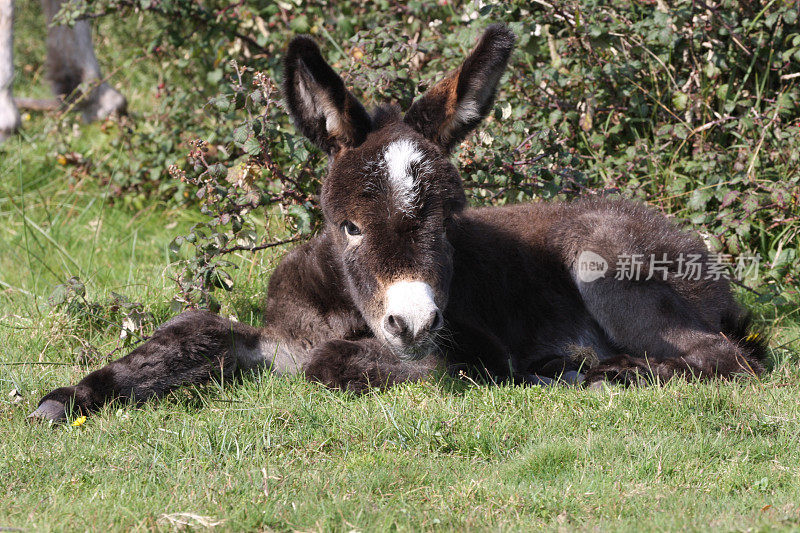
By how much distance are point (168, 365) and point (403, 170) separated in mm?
1475

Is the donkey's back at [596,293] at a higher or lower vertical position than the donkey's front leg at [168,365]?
lower

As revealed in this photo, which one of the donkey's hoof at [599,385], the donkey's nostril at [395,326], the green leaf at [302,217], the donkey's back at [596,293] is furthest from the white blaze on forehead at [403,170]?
the donkey's hoof at [599,385]

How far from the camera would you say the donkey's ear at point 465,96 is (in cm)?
396

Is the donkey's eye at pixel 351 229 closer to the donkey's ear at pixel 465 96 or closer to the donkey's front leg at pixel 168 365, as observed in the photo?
the donkey's ear at pixel 465 96

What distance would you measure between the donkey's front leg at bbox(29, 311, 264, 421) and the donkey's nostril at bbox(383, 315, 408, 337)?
106 cm

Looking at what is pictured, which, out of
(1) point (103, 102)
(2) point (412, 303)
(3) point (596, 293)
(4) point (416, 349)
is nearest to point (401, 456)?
(4) point (416, 349)

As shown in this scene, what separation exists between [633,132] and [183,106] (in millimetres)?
3985

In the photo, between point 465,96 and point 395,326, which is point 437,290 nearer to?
point 395,326

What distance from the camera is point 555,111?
6.27 m

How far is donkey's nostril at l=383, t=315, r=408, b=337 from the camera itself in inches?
132

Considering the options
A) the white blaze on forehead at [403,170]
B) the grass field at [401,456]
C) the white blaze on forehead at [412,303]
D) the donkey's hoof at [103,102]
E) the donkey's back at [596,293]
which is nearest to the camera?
the grass field at [401,456]

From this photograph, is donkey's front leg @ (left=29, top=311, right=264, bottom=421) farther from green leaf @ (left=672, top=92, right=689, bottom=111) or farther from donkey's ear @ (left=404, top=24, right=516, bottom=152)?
green leaf @ (left=672, top=92, right=689, bottom=111)

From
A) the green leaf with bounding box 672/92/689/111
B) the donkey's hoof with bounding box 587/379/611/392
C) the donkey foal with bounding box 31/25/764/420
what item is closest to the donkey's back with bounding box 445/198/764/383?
the donkey foal with bounding box 31/25/764/420

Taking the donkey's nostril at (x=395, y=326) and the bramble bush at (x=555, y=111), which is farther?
the bramble bush at (x=555, y=111)
